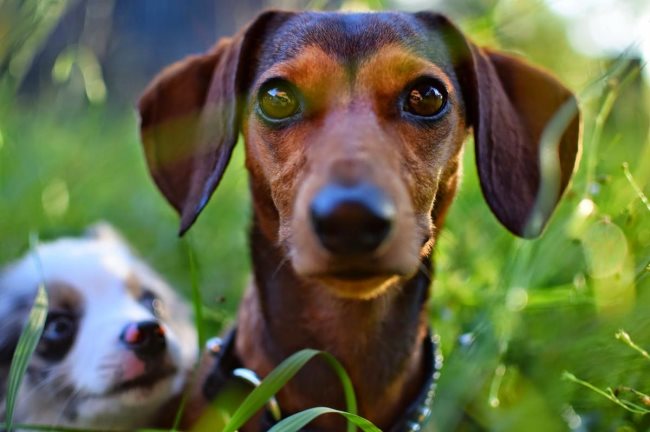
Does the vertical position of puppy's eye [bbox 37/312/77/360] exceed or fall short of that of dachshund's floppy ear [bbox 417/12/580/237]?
it falls short

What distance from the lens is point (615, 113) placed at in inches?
122

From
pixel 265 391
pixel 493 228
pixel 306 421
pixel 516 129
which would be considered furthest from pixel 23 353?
pixel 493 228

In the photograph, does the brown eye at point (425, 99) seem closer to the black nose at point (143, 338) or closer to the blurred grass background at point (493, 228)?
the blurred grass background at point (493, 228)

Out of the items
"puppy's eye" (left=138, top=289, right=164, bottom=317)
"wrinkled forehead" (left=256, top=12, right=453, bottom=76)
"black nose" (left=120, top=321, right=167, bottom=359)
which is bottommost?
"puppy's eye" (left=138, top=289, right=164, bottom=317)

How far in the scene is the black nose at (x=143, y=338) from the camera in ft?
6.91

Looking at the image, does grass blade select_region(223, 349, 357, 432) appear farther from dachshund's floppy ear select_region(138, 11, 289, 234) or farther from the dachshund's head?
dachshund's floppy ear select_region(138, 11, 289, 234)

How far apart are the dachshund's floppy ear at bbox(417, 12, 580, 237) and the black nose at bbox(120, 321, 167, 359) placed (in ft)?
3.04

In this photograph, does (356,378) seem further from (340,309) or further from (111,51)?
(111,51)

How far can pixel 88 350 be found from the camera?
2.16 m

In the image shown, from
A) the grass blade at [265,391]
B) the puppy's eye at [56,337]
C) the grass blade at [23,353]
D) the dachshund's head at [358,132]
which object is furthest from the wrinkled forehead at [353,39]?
the puppy's eye at [56,337]

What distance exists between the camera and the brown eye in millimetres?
1854

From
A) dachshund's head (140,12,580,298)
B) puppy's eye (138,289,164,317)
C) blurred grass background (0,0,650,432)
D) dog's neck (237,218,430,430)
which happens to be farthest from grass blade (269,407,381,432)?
puppy's eye (138,289,164,317)

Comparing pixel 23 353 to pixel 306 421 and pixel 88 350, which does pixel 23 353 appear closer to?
pixel 88 350

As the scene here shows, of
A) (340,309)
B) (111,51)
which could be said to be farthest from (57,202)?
(111,51)
